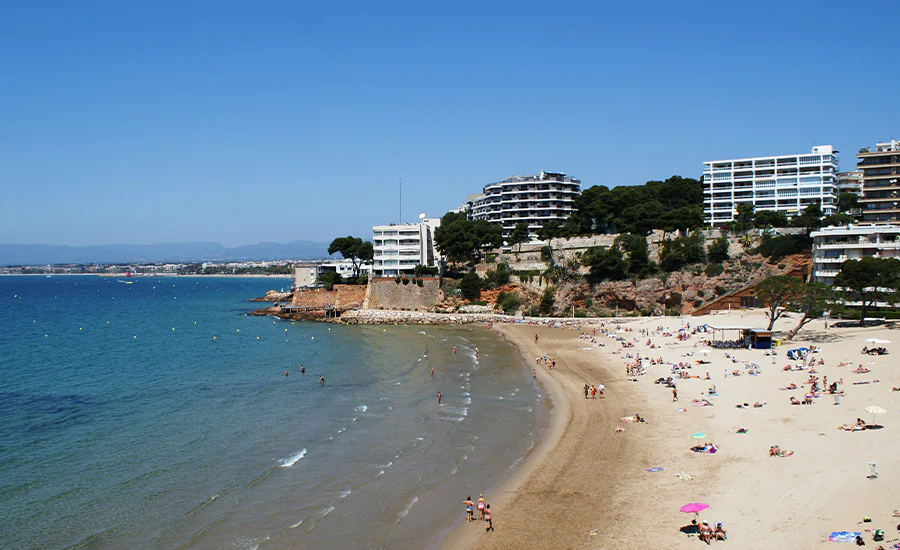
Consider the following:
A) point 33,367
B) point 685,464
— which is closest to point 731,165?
point 685,464

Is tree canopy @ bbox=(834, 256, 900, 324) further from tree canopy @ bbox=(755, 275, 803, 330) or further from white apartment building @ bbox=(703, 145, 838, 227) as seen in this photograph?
white apartment building @ bbox=(703, 145, 838, 227)

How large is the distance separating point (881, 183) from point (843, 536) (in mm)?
68067

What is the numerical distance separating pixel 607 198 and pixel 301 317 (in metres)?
46.8

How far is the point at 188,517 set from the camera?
839 inches

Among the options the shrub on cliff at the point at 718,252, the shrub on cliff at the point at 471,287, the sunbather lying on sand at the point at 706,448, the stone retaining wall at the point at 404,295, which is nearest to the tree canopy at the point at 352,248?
Result: the stone retaining wall at the point at 404,295

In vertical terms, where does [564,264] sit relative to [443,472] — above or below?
above

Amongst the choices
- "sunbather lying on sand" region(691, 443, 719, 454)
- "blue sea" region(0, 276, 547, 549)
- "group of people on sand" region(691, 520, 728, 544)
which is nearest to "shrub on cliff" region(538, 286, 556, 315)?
"blue sea" region(0, 276, 547, 549)

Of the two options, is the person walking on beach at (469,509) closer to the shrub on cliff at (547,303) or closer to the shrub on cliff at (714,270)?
the shrub on cliff at (714,270)

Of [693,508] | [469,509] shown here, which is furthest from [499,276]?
[693,508]

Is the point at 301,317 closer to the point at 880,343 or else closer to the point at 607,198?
the point at 607,198

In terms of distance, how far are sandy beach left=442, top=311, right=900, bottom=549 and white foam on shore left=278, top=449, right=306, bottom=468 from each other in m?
8.49

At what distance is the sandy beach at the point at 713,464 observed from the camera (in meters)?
18.5

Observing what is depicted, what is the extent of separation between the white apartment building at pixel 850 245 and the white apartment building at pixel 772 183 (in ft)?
109

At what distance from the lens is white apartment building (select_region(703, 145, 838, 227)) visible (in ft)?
304
